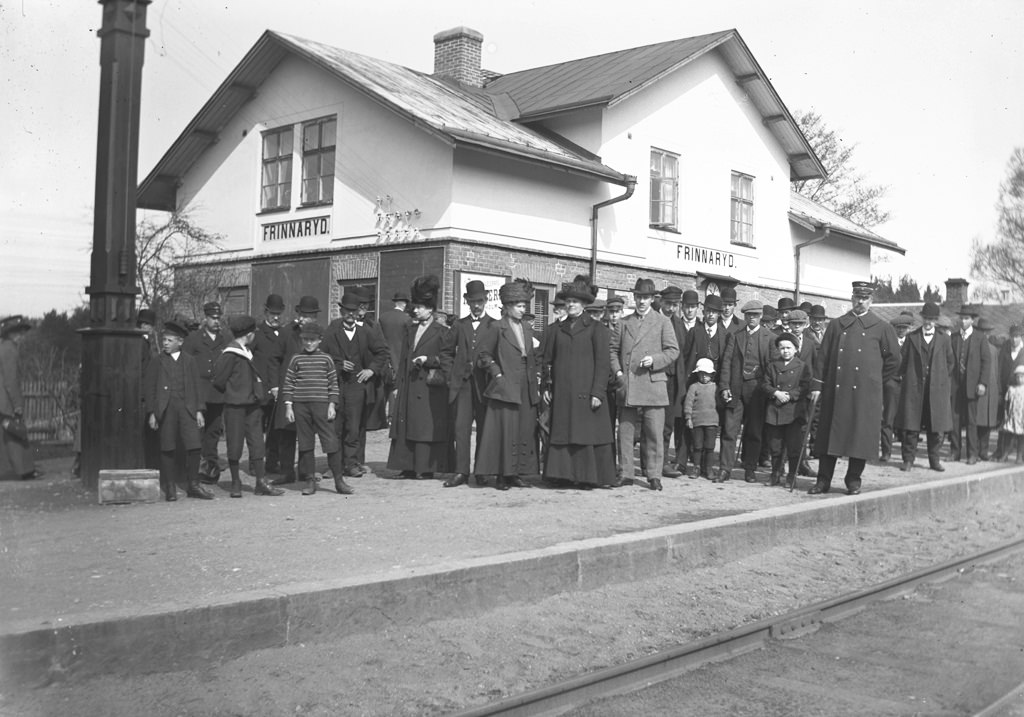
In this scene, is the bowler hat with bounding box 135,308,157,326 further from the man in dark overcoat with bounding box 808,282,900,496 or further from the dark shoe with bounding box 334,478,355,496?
the man in dark overcoat with bounding box 808,282,900,496

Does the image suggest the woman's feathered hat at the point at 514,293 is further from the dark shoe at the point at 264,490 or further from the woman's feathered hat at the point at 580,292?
the dark shoe at the point at 264,490

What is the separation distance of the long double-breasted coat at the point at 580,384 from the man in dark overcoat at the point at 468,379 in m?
0.76

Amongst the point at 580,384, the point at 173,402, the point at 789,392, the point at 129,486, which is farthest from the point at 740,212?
the point at 129,486

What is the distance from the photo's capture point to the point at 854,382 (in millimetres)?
11195

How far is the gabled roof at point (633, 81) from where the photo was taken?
22359 mm

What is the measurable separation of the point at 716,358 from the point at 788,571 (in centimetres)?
428

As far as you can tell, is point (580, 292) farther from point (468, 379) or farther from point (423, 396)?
point (423, 396)

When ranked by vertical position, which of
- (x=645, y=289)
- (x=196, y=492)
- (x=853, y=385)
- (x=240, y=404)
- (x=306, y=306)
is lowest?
(x=196, y=492)

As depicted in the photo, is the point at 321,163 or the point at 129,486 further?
the point at 321,163

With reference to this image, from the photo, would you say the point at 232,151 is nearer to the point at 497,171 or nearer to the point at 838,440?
the point at 497,171

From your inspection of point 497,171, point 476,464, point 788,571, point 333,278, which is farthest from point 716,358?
point 333,278

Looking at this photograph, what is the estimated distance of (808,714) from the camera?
16.5ft

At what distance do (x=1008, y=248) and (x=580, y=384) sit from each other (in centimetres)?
477

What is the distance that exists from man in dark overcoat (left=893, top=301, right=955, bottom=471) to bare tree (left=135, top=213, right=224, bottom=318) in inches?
411
